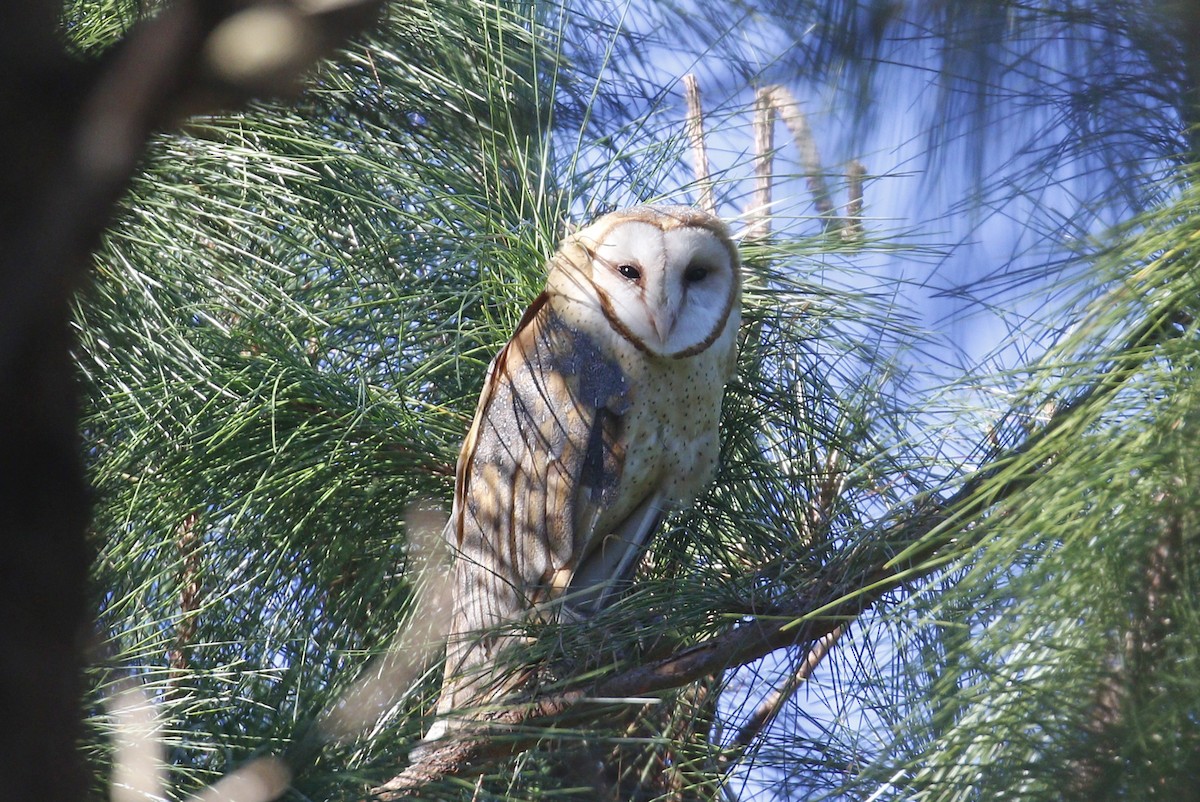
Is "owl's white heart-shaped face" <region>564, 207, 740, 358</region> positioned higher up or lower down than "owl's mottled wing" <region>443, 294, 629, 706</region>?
higher up

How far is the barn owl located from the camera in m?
1.93

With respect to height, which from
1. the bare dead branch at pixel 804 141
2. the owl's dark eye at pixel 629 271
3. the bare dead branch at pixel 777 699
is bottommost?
the bare dead branch at pixel 777 699

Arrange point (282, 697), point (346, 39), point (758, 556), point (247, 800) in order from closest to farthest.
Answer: point (346, 39) → point (247, 800) → point (282, 697) → point (758, 556)

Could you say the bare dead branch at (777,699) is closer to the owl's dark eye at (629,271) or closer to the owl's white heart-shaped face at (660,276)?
the owl's white heart-shaped face at (660,276)

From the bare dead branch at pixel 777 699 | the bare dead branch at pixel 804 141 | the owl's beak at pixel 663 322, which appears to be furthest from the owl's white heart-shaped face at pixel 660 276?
the bare dead branch at pixel 804 141

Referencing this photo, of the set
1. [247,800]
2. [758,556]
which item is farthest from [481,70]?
[247,800]

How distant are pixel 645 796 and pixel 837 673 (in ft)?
1.39

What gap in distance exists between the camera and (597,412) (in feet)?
6.47

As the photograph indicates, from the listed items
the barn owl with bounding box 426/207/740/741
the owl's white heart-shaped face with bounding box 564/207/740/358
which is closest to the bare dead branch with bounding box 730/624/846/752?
the barn owl with bounding box 426/207/740/741

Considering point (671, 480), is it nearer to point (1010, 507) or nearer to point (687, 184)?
point (687, 184)

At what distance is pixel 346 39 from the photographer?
507 mm

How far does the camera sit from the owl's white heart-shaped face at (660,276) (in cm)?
191

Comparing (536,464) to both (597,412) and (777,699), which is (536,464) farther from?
(777,699)

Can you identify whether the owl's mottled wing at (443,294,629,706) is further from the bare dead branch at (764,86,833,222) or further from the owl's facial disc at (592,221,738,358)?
the bare dead branch at (764,86,833,222)
